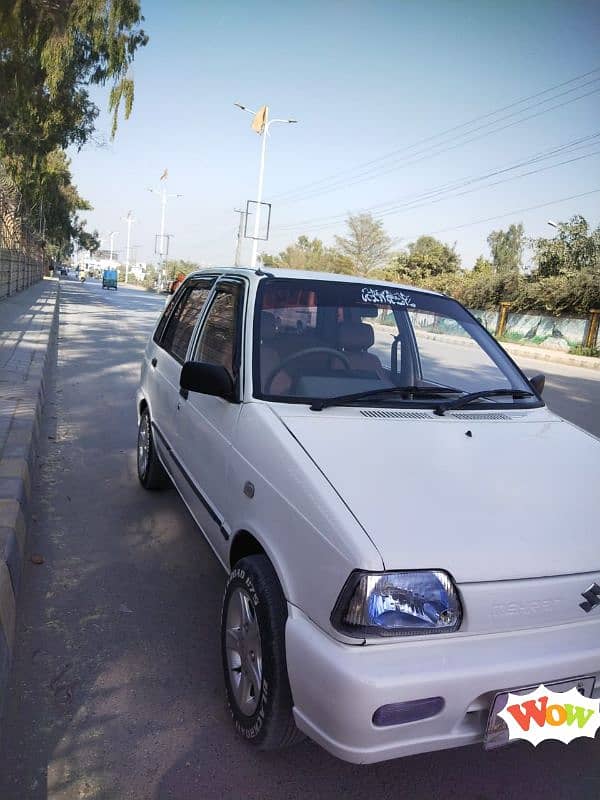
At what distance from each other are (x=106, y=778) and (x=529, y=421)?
7.44 feet

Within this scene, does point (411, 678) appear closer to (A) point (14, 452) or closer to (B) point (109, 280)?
(A) point (14, 452)

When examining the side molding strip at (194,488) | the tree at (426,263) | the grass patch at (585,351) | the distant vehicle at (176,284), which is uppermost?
the tree at (426,263)

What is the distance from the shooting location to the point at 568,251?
31.3m

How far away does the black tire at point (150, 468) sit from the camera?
4.42 meters

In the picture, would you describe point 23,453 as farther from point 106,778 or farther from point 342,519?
point 342,519

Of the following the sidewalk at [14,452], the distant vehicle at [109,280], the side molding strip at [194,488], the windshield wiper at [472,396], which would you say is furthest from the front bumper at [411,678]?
the distant vehicle at [109,280]

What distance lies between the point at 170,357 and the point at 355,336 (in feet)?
4.70

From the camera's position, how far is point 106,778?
208 cm

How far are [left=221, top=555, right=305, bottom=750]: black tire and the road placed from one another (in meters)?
0.15

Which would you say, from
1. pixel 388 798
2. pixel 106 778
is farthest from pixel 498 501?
pixel 106 778

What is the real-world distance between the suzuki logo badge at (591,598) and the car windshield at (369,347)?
111cm

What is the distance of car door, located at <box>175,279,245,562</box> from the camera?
269 cm

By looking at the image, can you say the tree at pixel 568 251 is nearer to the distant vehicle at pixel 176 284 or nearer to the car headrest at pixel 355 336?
the distant vehicle at pixel 176 284

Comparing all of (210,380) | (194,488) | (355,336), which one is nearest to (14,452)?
(194,488)
